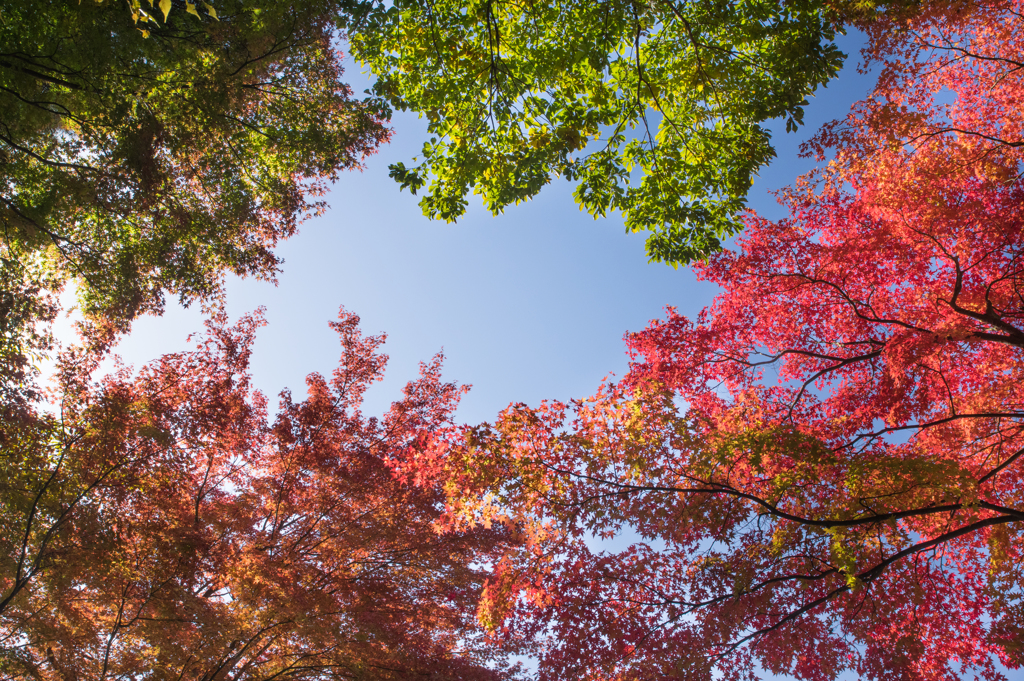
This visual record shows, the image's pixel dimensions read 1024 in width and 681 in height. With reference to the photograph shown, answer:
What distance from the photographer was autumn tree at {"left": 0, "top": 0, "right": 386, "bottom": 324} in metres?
6.50

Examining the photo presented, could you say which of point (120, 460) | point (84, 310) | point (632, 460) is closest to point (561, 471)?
point (632, 460)

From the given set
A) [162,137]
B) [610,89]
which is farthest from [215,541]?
[610,89]

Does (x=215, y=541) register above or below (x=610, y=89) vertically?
below

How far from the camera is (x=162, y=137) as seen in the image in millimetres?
8078

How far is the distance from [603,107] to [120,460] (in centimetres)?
973

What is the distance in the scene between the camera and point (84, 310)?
31.7 feet

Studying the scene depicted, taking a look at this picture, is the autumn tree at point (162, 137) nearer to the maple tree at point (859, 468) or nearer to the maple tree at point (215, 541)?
the maple tree at point (215, 541)

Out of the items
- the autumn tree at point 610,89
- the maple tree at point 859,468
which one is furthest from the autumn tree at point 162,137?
the maple tree at point 859,468

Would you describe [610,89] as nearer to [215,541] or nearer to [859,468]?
[859,468]

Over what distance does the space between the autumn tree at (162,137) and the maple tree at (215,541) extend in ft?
5.98

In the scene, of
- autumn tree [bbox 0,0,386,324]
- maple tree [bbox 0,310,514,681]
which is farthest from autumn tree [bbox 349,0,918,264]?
maple tree [bbox 0,310,514,681]

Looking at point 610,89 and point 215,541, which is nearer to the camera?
point 610,89

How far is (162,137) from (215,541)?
693 centimetres

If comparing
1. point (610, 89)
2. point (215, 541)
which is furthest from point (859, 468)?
point (215, 541)
